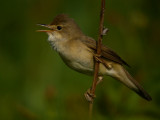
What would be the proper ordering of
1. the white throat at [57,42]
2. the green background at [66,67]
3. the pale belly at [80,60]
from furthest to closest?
the white throat at [57,42], the pale belly at [80,60], the green background at [66,67]

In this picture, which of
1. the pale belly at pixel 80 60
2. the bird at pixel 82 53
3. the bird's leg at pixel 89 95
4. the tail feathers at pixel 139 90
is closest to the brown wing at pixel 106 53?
the bird at pixel 82 53

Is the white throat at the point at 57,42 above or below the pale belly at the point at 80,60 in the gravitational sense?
above

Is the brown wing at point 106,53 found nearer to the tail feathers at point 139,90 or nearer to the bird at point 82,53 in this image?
the bird at point 82,53

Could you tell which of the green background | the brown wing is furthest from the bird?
the green background

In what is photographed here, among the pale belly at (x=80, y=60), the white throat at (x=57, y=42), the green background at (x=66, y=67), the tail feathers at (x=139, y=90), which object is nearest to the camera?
the green background at (x=66, y=67)

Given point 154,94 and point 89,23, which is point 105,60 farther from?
point 89,23
